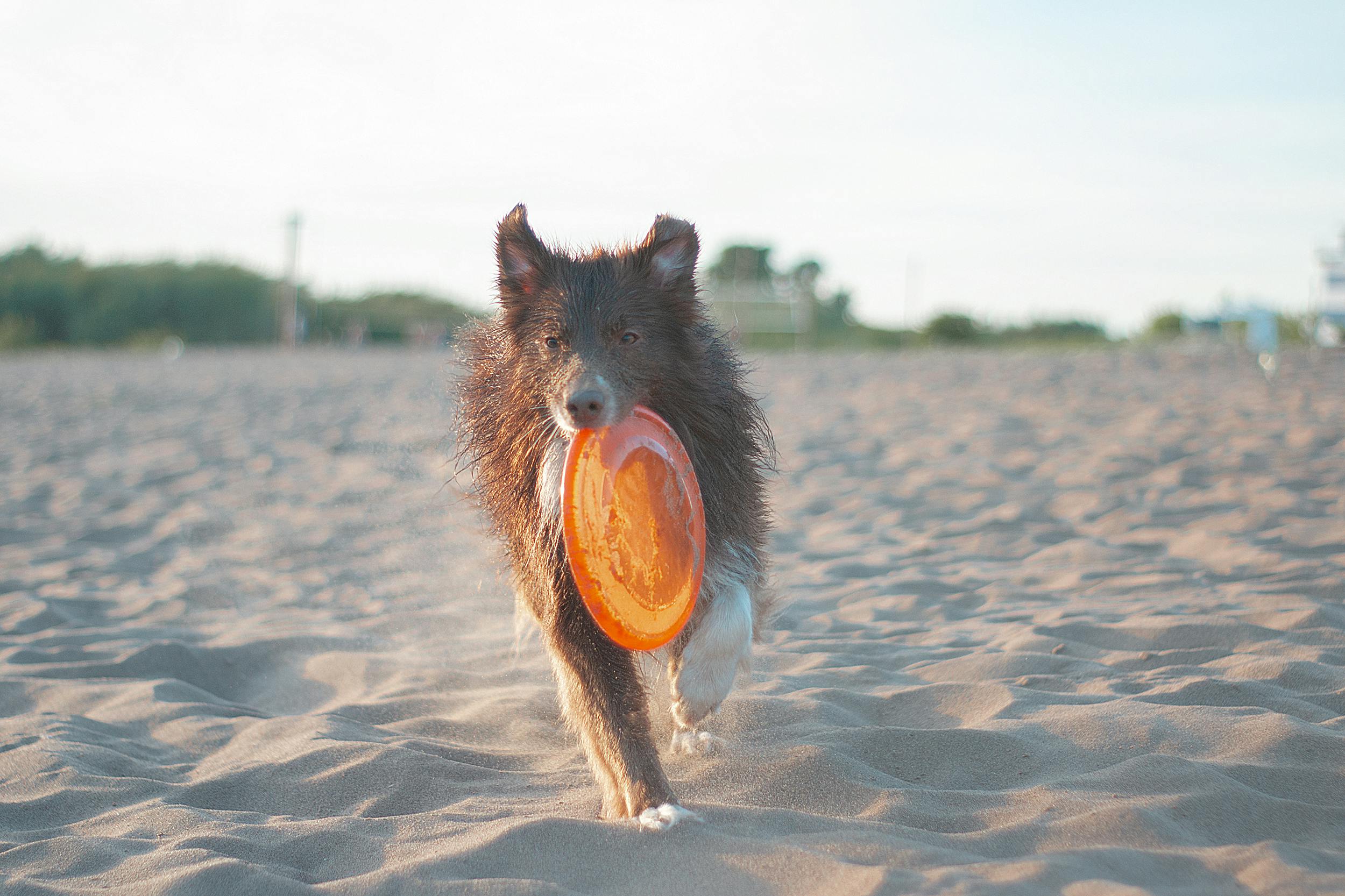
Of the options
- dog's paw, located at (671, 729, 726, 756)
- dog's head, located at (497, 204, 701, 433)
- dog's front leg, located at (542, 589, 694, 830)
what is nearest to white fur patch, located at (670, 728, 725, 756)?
dog's paw, located at (671, 729, 726, 756)

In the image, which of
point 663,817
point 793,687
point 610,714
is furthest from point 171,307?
point 663,817

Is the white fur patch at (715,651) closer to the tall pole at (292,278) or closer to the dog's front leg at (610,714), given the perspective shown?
the dog's front leg at (610,714)

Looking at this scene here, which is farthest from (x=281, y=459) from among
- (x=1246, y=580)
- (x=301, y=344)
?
(x=301, y=344)

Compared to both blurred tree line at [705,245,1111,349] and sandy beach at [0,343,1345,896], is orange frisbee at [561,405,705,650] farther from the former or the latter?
blurred tree line at [705,245,1111,349]

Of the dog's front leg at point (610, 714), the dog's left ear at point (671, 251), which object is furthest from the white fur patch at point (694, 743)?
the dog's left ear at point (671, 251)

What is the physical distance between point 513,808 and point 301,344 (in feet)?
123

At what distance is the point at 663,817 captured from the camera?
2957 millimetres

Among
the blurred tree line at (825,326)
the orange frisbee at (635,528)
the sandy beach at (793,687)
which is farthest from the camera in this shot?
the blurred tree line at (825,326)

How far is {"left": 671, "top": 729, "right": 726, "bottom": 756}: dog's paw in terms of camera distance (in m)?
3.64

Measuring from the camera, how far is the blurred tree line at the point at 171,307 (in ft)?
137

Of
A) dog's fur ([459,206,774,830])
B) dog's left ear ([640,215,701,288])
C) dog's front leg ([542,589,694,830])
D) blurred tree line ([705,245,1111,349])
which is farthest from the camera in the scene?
blurred tree line ([705,245,1111,349])

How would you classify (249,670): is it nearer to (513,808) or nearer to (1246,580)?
(513,808)

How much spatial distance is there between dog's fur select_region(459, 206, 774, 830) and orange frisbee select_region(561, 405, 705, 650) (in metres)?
0.10

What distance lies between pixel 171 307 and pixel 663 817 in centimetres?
4572
